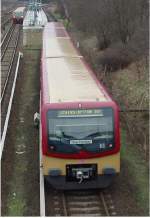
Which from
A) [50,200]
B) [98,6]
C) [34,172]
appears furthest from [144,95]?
[98,6]

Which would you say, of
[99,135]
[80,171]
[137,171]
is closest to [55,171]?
[80,171]

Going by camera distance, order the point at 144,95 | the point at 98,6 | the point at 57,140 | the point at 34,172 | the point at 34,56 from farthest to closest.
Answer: the point at 34,56 < the point at 98,6 < the point at 144,95 < the point at 34,172 < the point at 57,140

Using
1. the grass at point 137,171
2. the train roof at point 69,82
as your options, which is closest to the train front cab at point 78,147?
the train roof at point 69,82

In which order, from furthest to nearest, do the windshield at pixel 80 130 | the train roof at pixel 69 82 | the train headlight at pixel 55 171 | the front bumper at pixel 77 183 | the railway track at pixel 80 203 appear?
1. the train roof at pixel 69 82
2. the front bumper at pixel 77 183
3. the train headlight at pixel 55 171
4. the windshield at pixel 80 130
5. the railway track at pixel 80 203

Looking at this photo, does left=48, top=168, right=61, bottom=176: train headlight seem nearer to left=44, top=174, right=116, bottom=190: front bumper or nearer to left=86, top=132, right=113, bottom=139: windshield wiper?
left=44, top=174, right=116, bottom=190: front bumper

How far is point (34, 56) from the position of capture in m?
33.5

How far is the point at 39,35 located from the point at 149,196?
3181 centimetres

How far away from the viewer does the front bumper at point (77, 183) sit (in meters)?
11.5

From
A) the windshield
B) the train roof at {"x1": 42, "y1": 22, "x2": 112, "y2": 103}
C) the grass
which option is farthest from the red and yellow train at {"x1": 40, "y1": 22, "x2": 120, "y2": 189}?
the grass

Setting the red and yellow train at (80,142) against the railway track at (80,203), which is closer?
the railway track at (80,203)

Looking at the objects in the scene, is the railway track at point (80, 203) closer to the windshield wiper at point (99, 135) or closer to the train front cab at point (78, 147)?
the train front cab at point (78, 147)

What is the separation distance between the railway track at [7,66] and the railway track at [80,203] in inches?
225

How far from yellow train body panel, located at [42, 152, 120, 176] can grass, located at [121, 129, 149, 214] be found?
0.88 meters

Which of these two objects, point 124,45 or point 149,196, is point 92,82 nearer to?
point 149,196
